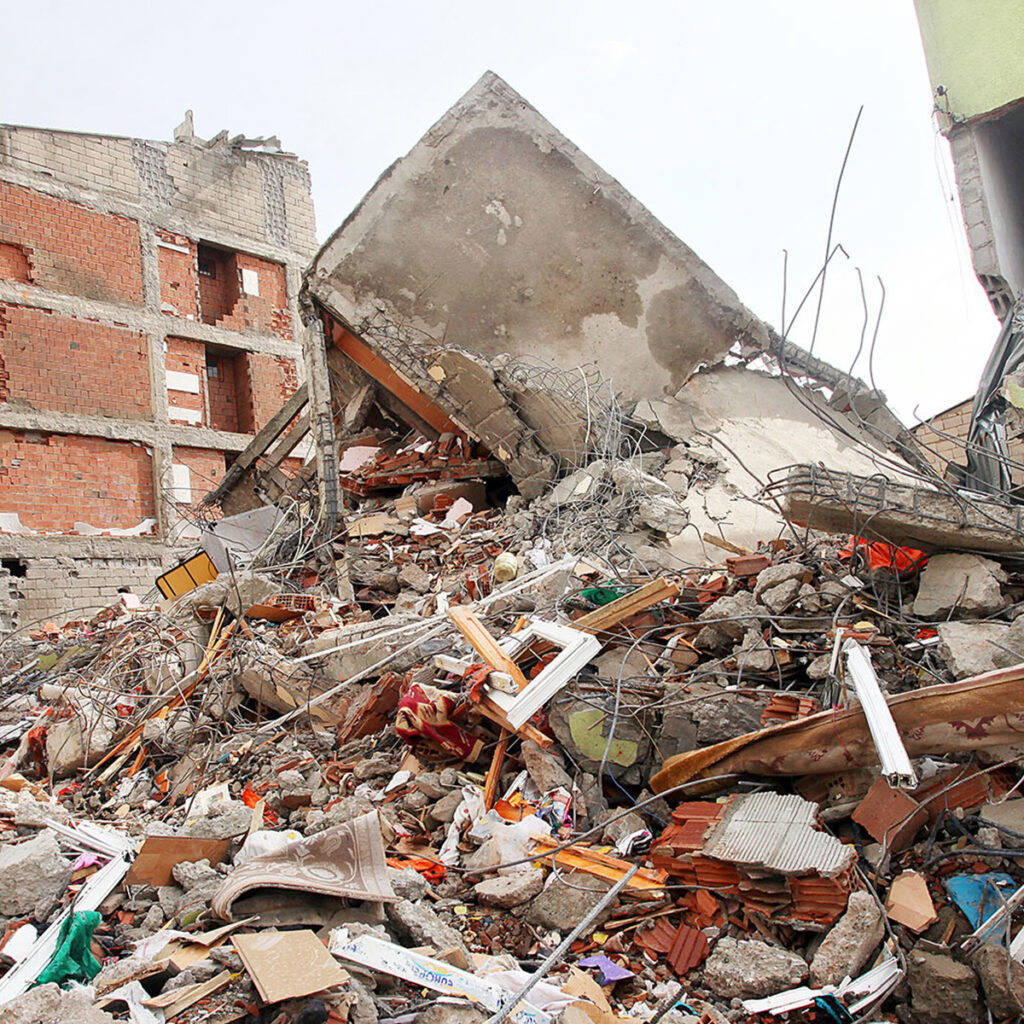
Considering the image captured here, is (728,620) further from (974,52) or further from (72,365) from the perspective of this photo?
(72,365)

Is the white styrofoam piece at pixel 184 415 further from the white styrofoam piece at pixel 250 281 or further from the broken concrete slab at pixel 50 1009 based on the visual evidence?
the broken concrete slab at pixel 50 1009

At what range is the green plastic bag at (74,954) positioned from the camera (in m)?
2.16

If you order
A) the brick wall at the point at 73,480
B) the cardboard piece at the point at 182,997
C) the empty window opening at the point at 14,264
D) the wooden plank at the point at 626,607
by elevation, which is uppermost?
the empty window opening at the point at 14,264

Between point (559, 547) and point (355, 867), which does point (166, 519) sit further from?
point (355, 867)

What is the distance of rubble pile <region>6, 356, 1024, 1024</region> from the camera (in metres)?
2.14

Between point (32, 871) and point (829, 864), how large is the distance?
244 centimetres

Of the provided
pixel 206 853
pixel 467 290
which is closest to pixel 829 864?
pixel 206 853

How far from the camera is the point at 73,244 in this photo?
15133 mm

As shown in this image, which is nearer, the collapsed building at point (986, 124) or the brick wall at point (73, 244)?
the collapsed building at point (986, 124)

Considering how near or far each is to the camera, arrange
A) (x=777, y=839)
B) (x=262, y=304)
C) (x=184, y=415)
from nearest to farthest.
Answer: (x=777, y=839)
(x=184, y=415)
(x=262, y=304)

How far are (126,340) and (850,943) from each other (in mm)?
16434

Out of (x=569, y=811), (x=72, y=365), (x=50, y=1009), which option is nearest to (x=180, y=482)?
(x=72, y=365)

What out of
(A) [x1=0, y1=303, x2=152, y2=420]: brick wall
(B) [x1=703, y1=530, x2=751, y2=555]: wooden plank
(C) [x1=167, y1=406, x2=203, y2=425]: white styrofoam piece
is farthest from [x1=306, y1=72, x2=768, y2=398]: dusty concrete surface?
(C) [x1=167, y1=406, x2=203, y2=425]: white styrofoam piece

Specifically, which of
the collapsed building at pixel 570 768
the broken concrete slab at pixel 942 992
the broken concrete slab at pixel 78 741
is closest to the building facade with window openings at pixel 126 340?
the collapsed building at pixel 570 768
